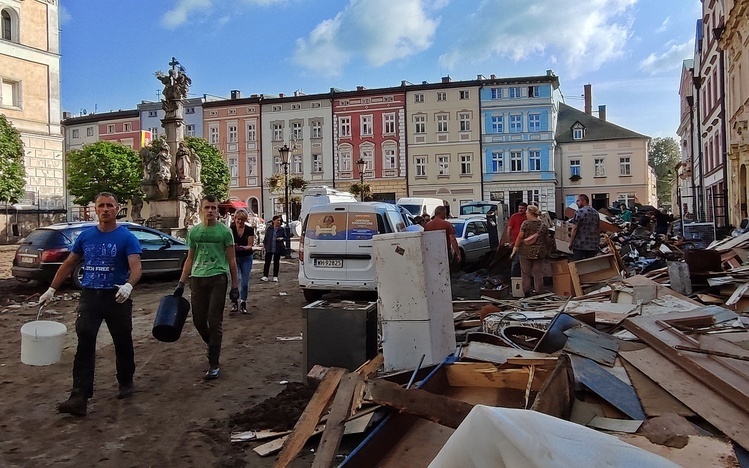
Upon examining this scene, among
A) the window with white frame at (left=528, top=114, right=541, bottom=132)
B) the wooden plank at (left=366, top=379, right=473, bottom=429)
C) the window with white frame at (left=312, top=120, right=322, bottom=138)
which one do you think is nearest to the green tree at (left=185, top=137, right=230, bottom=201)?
the window with white frame at (left=312, top=120, right=322, bottom=138)

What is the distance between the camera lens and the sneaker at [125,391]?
554 centimetres

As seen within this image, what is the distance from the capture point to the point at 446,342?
5.44m

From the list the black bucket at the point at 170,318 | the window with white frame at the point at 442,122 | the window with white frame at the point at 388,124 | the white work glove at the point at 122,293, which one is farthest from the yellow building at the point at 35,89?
the white work glove at the point at 122,293

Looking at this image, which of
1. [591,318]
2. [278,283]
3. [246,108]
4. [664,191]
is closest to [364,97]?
[246,108]

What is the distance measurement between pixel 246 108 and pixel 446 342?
5443 cm

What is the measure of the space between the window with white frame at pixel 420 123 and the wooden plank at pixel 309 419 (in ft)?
161

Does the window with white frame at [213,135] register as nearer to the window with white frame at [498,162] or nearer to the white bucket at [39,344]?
the window with white frame at [498,162]

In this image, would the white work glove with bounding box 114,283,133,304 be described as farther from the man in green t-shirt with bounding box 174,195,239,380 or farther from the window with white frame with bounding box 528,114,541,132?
the window with white frame with bounding box 528,114,541,132

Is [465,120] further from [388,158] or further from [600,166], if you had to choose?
[600,166]

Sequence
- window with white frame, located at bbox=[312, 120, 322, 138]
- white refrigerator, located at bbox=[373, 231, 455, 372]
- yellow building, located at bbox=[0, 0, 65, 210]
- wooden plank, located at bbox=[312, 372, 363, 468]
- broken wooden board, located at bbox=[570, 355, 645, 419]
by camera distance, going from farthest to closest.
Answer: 1. window with white frame, located at bbox=[312, 120, 322, 138]
2. yellow building, located at bbox=[0, 0, 65, 210]
3. white refrigerator, located at bbox=[373, 231, 455, 372]
4. broken wooden board, located at bbox=[570, 355, 645, 419]
5. wooden plank, located at bbox=[312, 372, 363, 468]

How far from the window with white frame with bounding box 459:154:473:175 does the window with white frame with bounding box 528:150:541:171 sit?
5122mm

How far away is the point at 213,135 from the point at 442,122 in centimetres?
2324

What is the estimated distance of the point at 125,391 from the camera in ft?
18.3

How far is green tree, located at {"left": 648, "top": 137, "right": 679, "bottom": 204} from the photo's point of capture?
8938cm
